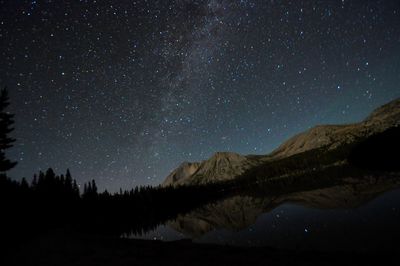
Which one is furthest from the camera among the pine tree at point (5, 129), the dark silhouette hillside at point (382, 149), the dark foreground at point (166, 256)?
the dark silhouette hillside at point (382, 149)

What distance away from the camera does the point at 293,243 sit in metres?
27.4

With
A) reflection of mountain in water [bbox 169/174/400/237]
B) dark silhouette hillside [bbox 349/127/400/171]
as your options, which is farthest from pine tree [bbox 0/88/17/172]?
dark silhouette hillside [bbox 349/127/400/171]

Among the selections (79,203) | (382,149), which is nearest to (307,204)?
(79,203)

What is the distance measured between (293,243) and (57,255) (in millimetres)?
20318

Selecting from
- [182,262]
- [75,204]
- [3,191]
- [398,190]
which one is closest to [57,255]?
[182,262]

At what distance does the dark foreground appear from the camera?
16095 millimetres

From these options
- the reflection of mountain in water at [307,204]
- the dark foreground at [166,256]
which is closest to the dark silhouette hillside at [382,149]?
the reflection of mountain in water at [307,204]

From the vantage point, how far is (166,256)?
21.1m

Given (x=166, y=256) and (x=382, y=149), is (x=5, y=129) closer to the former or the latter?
(x=166, y=256)

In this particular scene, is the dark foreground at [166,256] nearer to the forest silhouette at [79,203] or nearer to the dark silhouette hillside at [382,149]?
the forest silhouette at [79,203]

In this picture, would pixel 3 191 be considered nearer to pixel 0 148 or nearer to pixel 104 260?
pixel 0 148

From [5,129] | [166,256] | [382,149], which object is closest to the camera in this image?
[166,256]

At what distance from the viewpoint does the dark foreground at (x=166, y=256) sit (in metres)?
16.1

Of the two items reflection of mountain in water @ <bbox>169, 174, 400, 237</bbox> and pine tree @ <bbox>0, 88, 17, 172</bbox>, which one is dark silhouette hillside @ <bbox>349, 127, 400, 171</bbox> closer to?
reflection of mountain in water @ <bbox>169, 174, 400, 237</bbox>
